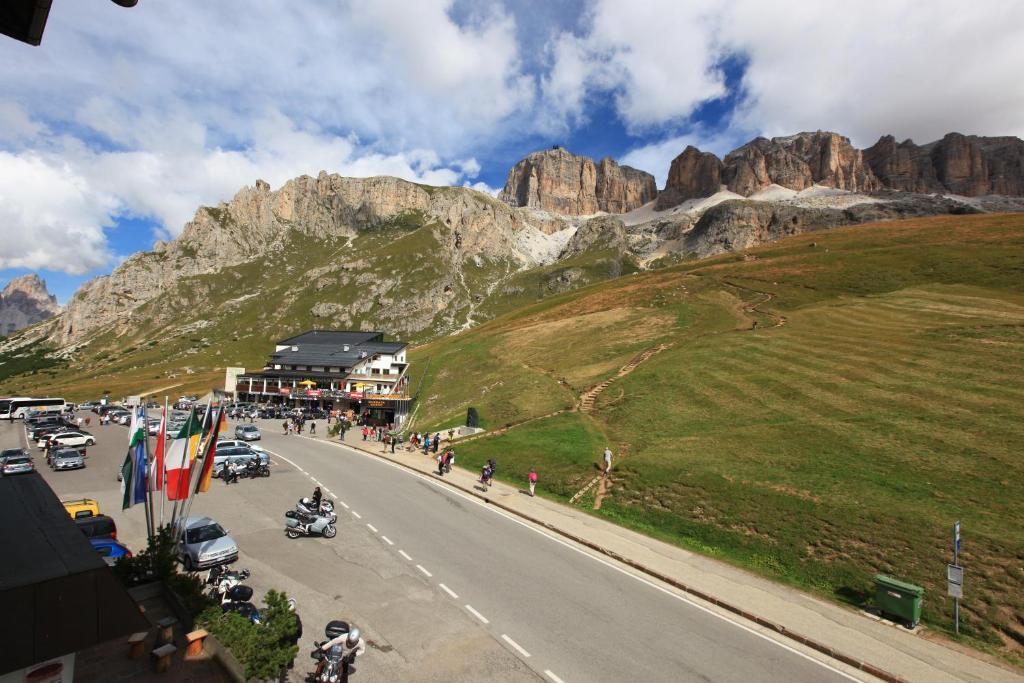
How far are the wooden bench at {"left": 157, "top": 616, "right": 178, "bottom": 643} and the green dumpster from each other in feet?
72.0

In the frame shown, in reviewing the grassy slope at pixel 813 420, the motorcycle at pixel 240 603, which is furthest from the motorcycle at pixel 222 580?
the grassy slope at pixel 813 420

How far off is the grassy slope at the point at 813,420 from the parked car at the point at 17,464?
32.8 m

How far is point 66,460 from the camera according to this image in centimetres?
3831

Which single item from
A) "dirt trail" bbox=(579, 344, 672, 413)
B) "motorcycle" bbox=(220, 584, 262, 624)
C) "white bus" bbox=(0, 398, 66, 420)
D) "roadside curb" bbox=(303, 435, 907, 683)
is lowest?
"white bus" bbox=(0, 398, 66, 420)

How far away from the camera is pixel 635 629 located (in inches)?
607

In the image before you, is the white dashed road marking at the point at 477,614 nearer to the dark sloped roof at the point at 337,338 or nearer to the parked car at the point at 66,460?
the parked car at the point at 66,460

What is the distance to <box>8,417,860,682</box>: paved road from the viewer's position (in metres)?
13.5

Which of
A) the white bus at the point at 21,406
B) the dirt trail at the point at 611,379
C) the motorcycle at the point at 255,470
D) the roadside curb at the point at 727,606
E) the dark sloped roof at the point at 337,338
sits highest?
the dark sloped roof at the point at 337,338

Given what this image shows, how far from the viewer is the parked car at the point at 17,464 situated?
35.0 meters

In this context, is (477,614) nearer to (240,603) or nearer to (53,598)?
(240,603)

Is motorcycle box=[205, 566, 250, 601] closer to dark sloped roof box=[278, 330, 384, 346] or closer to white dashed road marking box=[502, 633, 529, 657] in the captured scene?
white dashed road marking box=[502, 633, 529, 657]

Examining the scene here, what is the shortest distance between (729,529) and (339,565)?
1782 cm

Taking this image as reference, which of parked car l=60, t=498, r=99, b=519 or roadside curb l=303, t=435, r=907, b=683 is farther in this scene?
parked car l=60, t=498, r=99, b=519

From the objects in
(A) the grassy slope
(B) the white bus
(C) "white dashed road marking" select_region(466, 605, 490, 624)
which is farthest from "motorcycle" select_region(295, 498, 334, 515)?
(B) the white bus
